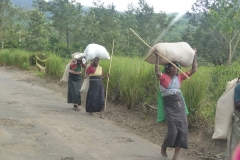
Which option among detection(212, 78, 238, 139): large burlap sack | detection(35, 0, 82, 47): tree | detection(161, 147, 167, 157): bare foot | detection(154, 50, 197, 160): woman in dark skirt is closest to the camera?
detection(212, 78, 238, 139): large burlap sack

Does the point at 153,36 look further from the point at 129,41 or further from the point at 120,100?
the point at 120,100

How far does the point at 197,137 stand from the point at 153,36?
33844 millimetres

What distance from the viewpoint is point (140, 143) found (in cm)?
662

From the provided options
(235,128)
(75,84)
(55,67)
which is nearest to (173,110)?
(235,128)

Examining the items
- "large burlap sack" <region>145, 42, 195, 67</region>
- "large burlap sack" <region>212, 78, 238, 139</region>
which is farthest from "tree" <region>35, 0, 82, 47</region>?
"large burlap sack" <region>212, 78, 238, 139</region>

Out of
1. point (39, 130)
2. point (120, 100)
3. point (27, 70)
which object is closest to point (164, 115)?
point (39, 130)

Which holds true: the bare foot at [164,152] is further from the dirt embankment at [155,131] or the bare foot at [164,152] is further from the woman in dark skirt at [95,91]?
the woman in dark skirt at [95,91]

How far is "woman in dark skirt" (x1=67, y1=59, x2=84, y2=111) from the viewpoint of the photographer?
9.78 metres

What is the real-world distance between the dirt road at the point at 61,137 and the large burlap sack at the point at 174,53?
1549 mm

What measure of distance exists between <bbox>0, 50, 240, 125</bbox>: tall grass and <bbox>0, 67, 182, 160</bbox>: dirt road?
39.3 inches

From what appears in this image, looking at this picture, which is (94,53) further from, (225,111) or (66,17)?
(66,17)

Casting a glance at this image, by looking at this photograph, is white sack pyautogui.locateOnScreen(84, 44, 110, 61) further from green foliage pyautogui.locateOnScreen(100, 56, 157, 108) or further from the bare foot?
the bare foot

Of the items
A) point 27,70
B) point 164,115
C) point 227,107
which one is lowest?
point 27,70

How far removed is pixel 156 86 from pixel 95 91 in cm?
165
